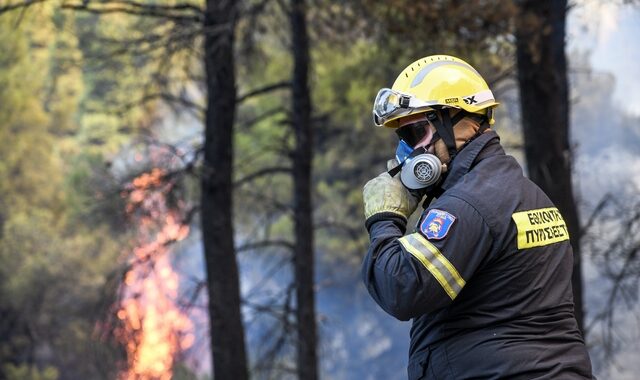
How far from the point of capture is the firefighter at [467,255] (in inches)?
90.3

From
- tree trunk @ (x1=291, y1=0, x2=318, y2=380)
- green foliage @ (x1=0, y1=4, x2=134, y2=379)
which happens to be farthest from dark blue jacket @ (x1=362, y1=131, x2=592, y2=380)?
green foliage @ (x1=0, y1=4, x2=134, y2=379)

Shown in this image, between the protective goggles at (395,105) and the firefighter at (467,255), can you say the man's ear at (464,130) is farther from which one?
the protective goggles at (395,105)

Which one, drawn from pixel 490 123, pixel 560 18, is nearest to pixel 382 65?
pixel 560 18

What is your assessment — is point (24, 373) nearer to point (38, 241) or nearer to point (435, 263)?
point (38, 241)

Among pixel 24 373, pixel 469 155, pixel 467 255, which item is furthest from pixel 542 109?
pixel 24 373

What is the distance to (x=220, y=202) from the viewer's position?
7418 mm

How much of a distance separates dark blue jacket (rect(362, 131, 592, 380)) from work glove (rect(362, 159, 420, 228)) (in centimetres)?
7

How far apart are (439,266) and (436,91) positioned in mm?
669

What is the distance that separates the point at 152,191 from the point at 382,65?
434cm

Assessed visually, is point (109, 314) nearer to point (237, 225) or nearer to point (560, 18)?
point (560, 18)

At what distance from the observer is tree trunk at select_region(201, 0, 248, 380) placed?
736 centimetres

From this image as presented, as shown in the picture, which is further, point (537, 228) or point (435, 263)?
point (537, 228)

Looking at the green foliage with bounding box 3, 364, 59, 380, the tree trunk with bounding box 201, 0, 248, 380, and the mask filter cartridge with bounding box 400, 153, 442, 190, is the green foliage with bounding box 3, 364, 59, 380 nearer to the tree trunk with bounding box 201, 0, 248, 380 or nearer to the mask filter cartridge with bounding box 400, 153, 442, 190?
the tree trunk with bounding box 201, 0, 248, 380

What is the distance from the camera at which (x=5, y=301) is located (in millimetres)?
17328
